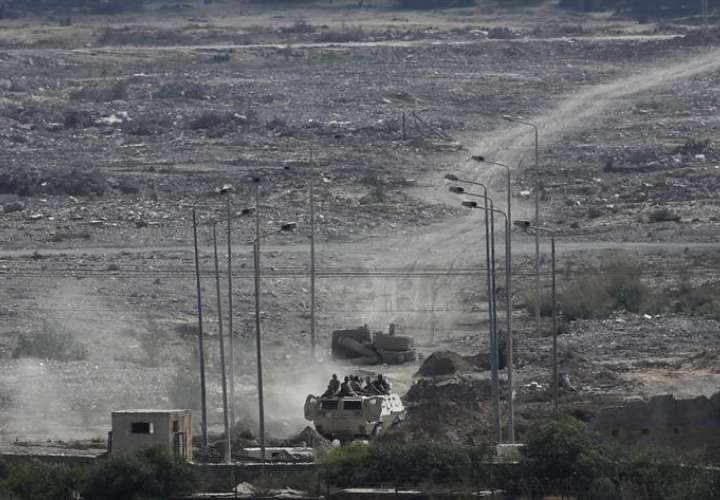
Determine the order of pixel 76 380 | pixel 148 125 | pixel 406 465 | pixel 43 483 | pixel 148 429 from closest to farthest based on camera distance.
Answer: pixel 406 465 → pixel 43 483 → pixel 148 429 → pixel 76 380 → pixel 148 125

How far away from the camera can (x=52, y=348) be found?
56.3 m

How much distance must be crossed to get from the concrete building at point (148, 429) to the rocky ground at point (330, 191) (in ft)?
15.1

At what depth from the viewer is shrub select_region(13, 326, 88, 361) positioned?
5606cm

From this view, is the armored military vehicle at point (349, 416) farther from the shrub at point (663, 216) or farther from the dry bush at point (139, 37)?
the dry bush at point (139, 37)

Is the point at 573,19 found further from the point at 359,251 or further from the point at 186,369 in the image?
the point at 186,369

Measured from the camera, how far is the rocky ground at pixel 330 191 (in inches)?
2127

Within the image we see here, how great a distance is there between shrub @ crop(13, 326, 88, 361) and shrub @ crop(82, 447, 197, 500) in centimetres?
1771

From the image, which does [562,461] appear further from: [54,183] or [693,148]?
[693,148]

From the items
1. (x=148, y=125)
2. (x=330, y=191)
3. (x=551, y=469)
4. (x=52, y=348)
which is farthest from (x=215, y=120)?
(x=551, y=469)

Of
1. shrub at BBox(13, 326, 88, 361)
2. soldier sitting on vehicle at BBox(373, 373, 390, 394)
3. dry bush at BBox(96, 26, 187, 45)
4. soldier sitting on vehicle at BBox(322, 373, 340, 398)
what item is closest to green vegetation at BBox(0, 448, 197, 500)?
soldier sitting on vehicle at BBox(322, 373, 340, 398)

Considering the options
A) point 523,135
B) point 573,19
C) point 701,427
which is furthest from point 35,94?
point 701,427

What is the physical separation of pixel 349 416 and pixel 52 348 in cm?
1241

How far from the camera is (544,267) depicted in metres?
68.0

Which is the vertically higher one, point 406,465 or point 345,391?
point 406,465
